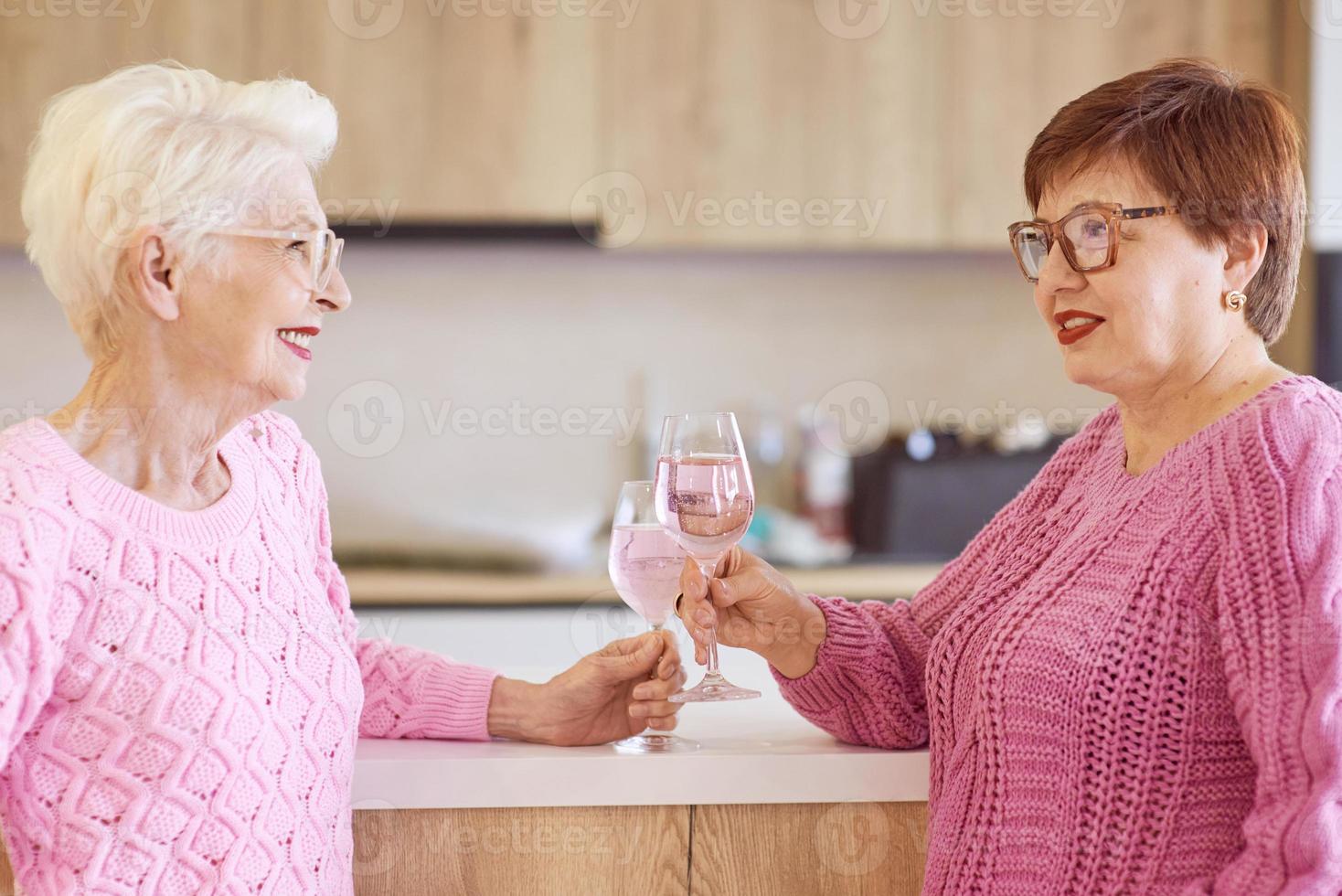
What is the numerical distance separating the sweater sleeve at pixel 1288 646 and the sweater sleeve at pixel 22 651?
2.67 feet

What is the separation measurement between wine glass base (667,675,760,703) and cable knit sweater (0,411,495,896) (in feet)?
0.92

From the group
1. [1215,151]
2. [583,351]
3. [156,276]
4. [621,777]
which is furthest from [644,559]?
[583,351]

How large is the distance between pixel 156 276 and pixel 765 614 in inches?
23.5

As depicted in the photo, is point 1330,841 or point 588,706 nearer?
point 1330,841

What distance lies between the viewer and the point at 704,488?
105cm

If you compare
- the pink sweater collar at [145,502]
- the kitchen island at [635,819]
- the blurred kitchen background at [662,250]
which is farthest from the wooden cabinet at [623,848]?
the blurred kitchen background at [662,250]

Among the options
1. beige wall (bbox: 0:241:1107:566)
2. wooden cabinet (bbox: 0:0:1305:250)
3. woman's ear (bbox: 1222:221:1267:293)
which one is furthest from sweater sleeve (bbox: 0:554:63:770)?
beige wall (bbox: 0:241:1107:566)

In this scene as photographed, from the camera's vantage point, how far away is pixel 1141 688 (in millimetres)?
950

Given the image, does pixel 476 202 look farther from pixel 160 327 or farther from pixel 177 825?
pixel 177 825

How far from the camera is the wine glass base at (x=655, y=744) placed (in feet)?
3.62

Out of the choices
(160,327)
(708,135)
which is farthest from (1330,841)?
(708,135)

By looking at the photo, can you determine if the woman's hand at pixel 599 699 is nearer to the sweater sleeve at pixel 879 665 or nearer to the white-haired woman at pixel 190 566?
the white-haired woman at pixel 190 566

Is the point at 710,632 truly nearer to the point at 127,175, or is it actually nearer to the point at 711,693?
the point at 711,693

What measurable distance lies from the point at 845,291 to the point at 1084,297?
6.71 feet
